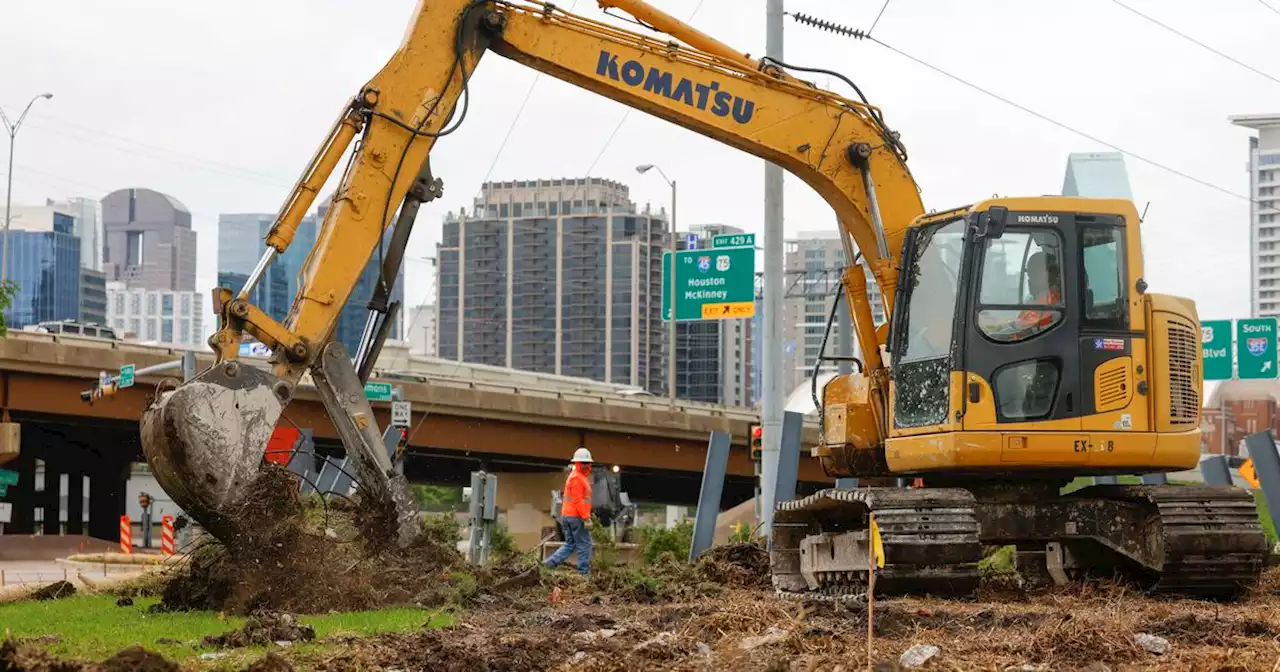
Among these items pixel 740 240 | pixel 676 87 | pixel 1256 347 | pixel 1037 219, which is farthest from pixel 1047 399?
pixel 1256 347

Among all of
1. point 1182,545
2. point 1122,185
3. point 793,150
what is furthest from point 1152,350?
point 1122,185

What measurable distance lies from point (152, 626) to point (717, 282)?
81.6 feet

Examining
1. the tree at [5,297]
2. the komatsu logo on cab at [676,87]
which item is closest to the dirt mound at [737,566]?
the komatsu logo on cab at [676,87]

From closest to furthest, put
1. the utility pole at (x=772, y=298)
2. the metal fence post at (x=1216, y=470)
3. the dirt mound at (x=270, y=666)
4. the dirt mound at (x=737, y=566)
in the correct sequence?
the dirt mound at (x=270, y=666), the dirt mound at (x=737, y=566), the metal fence post at (x=1216, y=470), the utility pole at (x=772, y=298)

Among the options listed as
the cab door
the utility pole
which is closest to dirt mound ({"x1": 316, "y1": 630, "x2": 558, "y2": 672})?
the cab door

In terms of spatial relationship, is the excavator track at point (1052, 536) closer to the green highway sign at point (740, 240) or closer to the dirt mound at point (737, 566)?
the dirt mound at point (737, 566)

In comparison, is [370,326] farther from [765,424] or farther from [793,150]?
[765,424]

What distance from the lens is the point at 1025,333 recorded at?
15.3 m

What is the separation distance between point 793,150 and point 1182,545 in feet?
17.3

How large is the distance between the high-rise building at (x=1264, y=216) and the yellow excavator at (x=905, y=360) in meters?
124

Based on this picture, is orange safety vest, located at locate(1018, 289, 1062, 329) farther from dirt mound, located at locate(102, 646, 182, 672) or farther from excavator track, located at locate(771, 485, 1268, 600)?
dirt mound, located at locate(102, 646, 182, 672)

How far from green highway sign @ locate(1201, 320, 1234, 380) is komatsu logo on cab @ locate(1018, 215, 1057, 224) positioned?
31726 mm

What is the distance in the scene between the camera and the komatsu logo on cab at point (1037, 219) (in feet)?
50.7

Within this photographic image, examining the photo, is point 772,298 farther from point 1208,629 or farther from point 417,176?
point 1208,629
